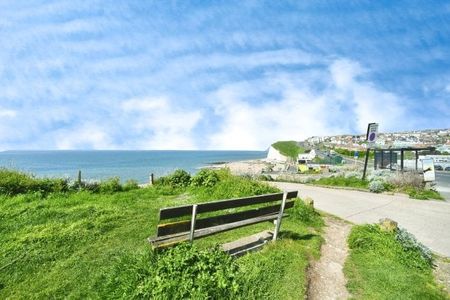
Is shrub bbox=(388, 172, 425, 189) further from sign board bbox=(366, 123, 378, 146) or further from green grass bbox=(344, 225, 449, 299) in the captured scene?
green grass bbox=(344, 225, 449, 299)

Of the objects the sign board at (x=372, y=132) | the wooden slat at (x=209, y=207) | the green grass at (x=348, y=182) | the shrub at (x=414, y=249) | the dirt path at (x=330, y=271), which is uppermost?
the sign board at (x=372, y=132)

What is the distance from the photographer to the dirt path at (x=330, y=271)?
4500 mm

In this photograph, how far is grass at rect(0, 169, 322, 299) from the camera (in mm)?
4191

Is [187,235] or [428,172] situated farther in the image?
[428,172]

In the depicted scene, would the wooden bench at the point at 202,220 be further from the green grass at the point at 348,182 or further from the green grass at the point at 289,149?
the green grass at the point at 289,149

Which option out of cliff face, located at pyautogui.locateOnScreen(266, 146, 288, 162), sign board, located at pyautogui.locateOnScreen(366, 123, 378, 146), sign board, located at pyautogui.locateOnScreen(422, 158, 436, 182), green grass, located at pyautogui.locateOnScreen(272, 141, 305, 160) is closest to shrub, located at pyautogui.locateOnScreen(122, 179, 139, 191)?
sign board, located at pyautogui.locateOnScreen(366, 123, 378, 146)

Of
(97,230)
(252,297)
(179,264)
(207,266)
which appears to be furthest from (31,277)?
(252,297)

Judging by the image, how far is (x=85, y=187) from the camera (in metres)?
12.3

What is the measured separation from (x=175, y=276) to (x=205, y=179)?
9.68 metres

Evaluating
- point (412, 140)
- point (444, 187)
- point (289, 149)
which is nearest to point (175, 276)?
point (444, 187)

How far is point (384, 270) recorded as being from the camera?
5.23 m

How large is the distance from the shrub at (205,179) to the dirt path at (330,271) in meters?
6.17

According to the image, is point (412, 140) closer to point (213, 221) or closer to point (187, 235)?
point (213, 221)

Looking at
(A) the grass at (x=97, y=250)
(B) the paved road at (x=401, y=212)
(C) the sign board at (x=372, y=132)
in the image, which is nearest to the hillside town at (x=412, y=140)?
(C) the sign board at (x=372, y=132)
